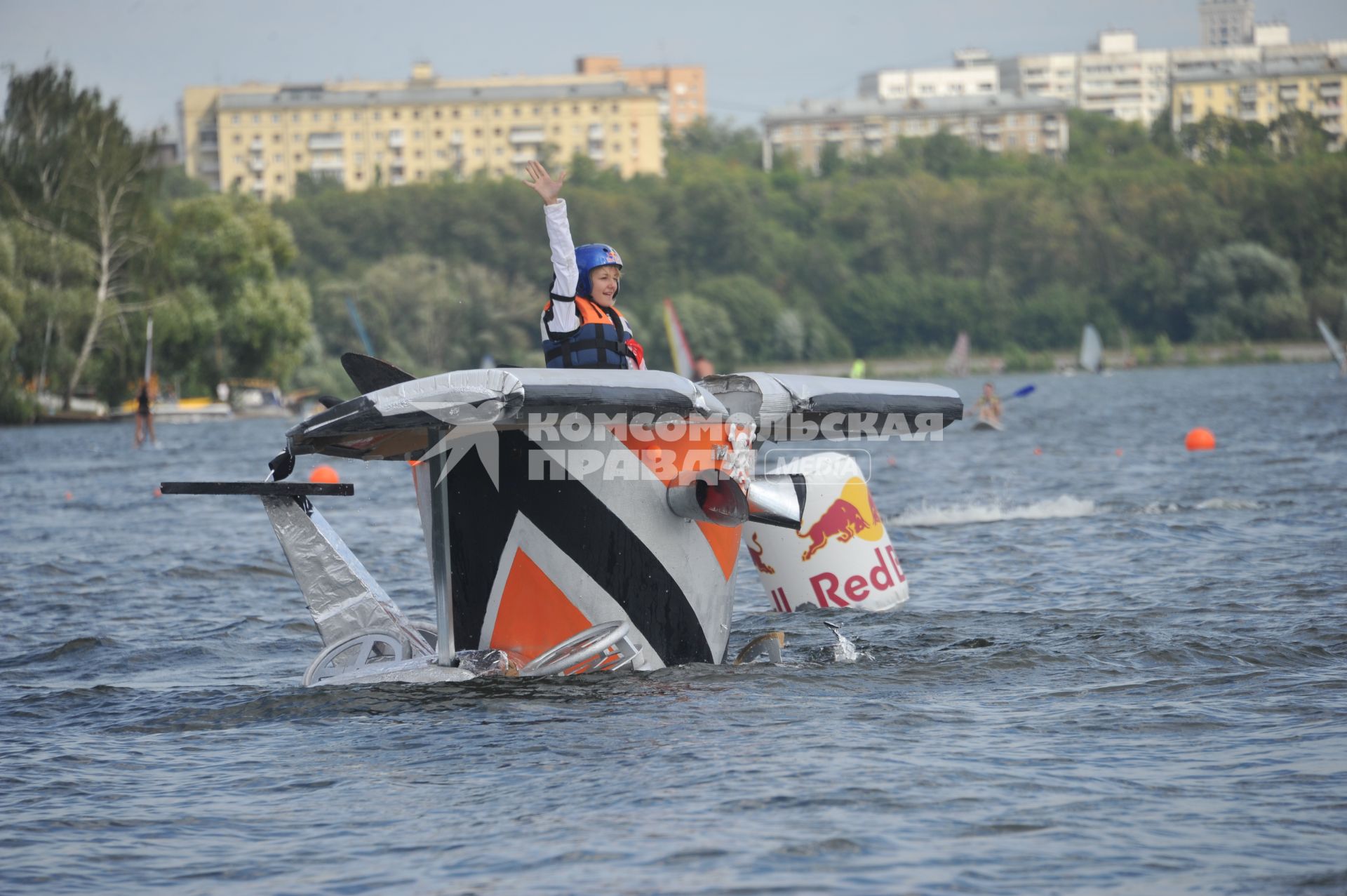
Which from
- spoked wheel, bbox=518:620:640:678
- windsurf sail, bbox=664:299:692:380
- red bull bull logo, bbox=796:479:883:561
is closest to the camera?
spoked wheel, bbox=518:620:640:678

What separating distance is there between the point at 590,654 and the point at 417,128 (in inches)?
7177

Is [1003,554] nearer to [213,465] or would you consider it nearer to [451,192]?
[213,465]

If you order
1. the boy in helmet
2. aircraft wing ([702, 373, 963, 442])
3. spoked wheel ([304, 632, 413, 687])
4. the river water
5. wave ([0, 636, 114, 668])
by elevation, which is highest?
the boy in helmet

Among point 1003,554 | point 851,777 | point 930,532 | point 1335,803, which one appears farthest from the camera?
point 930,532

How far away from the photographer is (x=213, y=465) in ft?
Result: 107

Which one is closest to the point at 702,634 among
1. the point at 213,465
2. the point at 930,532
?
the point at 930,532

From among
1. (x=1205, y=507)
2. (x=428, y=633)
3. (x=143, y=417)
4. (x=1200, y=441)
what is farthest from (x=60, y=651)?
(x=143, y=417)

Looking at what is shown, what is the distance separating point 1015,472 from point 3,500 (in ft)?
50.0

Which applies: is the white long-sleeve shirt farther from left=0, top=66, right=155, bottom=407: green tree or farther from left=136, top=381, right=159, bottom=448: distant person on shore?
left=0, top=66, right=155, bottom=407: green tree

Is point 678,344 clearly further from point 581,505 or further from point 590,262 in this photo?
point 581,505

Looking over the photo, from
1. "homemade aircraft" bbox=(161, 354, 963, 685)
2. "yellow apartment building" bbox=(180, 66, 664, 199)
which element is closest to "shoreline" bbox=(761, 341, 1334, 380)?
"yellow apartment building" bbox=(180, 66, 664, 199)

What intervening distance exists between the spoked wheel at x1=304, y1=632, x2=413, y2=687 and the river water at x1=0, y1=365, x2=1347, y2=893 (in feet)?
0.66

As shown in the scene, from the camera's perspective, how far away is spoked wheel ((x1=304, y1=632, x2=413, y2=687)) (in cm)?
865

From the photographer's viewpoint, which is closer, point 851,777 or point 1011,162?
point 851,777
